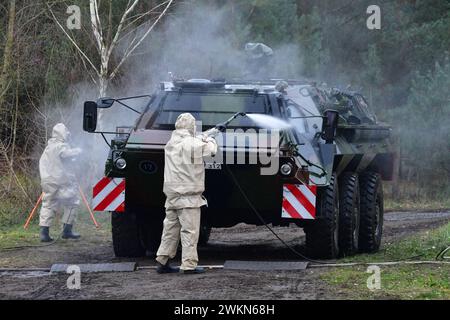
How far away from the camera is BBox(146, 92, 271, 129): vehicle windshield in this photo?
38.6ft

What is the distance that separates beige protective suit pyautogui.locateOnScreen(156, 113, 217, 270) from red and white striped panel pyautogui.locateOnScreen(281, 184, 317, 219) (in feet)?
3.45

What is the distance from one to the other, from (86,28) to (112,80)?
117 cm

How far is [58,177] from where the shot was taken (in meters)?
14.5

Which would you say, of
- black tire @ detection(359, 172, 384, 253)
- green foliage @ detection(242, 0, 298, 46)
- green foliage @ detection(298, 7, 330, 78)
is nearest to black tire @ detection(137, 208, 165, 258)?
black tire @ detection(359, 172, 384, 253)

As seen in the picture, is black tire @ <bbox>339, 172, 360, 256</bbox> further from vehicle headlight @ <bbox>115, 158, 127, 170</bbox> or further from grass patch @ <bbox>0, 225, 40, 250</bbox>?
grass patch @ <bbox>0, 225, 40, 250</bbox>

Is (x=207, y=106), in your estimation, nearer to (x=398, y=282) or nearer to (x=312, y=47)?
(x=398, y=282)

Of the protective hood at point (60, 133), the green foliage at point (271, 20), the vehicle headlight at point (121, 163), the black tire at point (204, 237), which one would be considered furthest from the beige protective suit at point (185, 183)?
the green foliage at point (271, 20)

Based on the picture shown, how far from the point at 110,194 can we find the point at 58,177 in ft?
10.5

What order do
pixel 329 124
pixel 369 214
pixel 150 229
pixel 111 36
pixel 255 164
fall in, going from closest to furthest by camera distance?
pixel 255 164
pixel 329 124
pixel 150 229
pixel 369 214
pixel 111 36

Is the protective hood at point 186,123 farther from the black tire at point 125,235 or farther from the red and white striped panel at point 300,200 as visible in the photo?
the black tire at point 125,235

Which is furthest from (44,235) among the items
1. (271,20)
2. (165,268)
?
(271,20)

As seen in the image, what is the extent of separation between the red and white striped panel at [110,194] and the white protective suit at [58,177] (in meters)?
Result: 3.08

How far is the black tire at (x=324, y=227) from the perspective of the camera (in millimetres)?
11555
